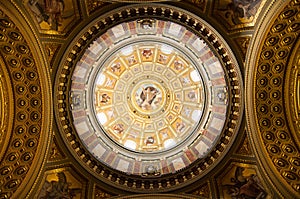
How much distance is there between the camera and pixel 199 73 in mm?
20172

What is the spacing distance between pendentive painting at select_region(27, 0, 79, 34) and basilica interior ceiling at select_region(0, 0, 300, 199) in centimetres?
4

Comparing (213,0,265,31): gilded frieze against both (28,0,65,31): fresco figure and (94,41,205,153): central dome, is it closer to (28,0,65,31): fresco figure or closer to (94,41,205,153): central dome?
(94,41,205,153): central dome

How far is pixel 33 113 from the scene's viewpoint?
15586mm

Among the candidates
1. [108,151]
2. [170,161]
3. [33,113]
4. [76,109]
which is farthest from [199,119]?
[33,113]

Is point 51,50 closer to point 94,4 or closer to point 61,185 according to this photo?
point 94,4

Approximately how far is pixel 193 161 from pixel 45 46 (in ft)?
28.2

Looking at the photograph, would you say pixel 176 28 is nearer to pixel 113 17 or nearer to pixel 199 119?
pixel 113 17

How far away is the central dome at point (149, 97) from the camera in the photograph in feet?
70.8

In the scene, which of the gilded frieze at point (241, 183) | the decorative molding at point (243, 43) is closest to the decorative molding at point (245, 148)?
the gilded frieze at point (241, 183)

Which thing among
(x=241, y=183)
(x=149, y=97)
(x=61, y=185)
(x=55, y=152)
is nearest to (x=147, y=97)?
(x=149, y=97)

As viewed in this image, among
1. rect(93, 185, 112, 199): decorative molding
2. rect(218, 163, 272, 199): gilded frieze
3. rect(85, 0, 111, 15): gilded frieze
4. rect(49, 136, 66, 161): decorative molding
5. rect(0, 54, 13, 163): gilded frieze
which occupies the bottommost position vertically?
rect(93, 185, 112, 199): decorative molding

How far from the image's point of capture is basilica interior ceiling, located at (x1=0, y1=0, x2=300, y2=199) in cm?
1471

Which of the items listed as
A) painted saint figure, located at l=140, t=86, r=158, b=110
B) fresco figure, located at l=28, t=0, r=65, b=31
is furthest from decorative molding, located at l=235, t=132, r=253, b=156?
fresco figure, located at l=28, t=0, r=65, b=31

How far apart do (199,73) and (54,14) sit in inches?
335
